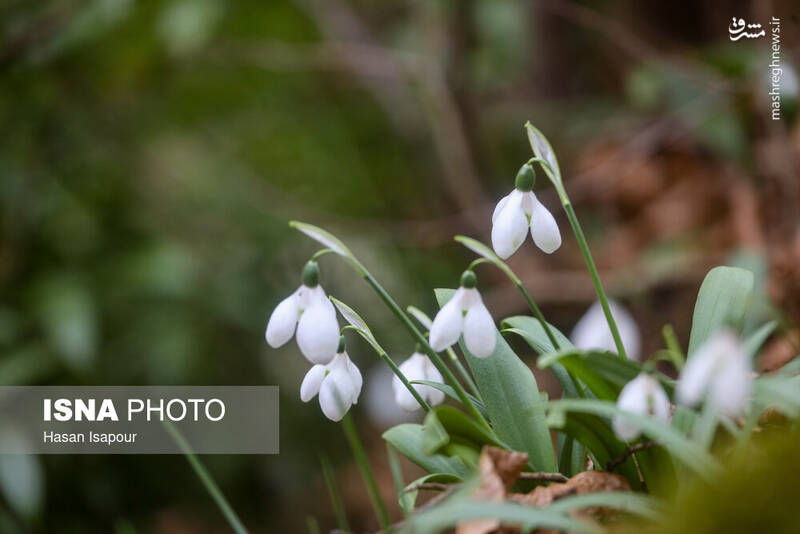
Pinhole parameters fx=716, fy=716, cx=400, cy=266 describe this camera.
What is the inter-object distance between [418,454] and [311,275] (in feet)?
0.77

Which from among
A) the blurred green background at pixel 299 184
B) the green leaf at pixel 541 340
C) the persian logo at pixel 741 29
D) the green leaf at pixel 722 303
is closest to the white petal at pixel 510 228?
the green leaf at pixel 541 340

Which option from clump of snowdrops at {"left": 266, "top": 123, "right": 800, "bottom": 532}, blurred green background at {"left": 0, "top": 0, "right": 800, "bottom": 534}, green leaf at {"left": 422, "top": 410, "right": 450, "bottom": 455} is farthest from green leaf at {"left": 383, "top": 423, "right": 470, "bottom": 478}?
blurred green background at {"left": 0, "top": 0, "right": 800, "bottom": 534}

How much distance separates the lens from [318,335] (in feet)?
2.15

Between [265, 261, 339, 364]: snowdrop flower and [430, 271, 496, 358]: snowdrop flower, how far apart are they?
96 mm

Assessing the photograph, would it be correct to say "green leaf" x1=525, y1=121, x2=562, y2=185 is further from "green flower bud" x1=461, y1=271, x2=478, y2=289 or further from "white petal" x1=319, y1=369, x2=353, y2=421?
"white petal" x1=319, y1=369, x2=353, y2=421

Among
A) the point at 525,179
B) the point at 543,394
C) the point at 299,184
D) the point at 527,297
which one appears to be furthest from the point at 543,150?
the point at 299,184

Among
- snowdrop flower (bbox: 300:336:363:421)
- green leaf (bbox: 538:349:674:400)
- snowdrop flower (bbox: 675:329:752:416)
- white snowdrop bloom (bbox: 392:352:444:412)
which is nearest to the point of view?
snowdrop flower (bbox: 675:329:752:416)

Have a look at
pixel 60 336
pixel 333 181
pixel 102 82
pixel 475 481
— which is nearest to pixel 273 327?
pixel 475 481

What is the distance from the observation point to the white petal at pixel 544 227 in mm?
727

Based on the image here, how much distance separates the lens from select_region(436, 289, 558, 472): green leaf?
0.75 meters

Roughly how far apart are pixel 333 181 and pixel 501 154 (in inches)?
29.4

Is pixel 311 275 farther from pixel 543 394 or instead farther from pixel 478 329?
pixel 543 394

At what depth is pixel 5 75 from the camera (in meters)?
2.20

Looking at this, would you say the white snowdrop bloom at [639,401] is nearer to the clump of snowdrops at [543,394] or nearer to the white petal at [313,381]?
the clump of snowdrops at [543,394]
